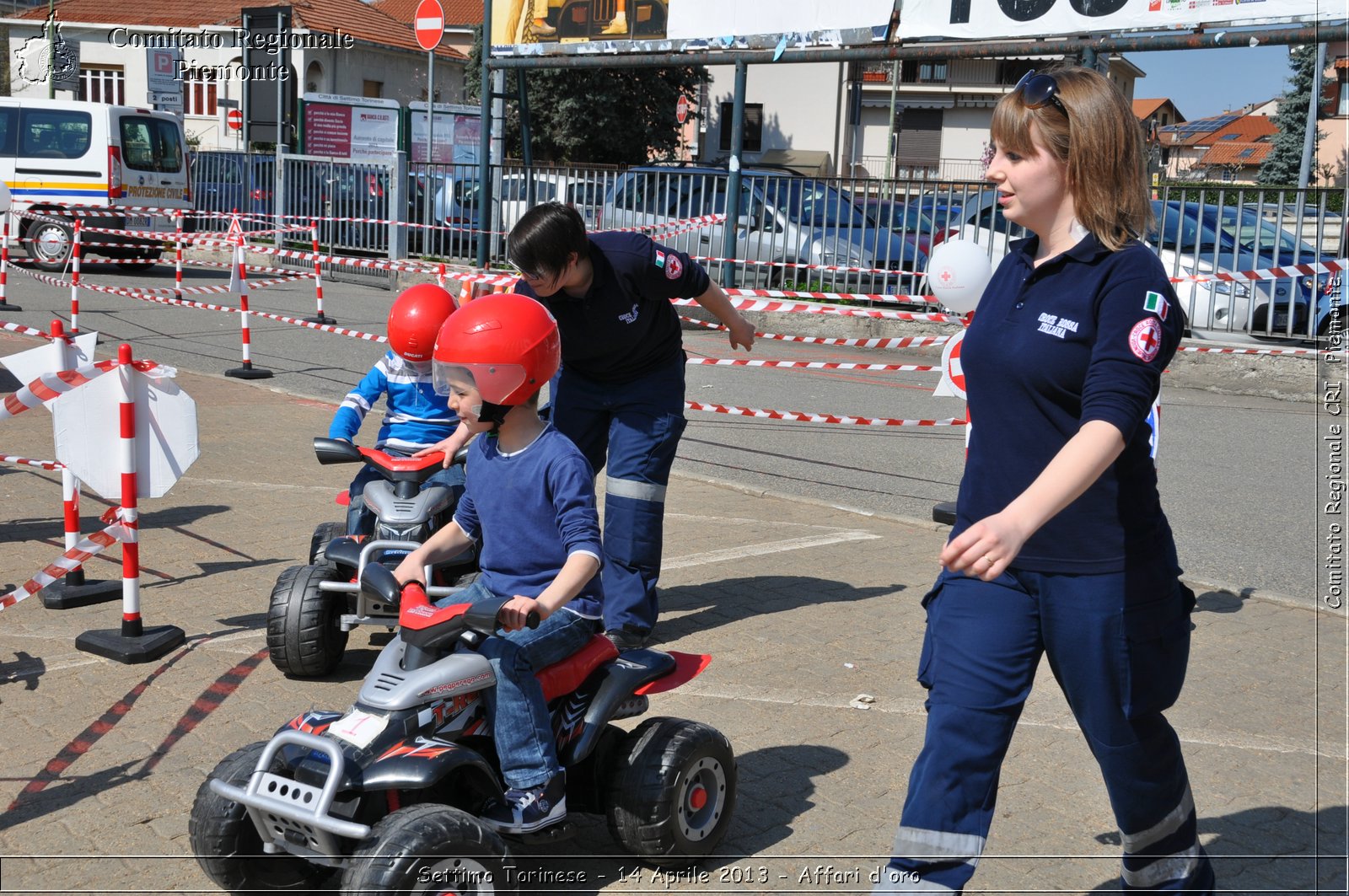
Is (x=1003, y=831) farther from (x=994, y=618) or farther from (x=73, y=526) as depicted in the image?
(x=73, y=526)

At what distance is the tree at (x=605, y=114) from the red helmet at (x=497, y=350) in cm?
4154

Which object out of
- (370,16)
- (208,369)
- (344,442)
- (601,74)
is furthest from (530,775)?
(370,16)

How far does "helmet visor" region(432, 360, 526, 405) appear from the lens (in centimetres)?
329

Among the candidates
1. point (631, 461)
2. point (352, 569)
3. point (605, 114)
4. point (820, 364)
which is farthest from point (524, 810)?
point (605, 114)

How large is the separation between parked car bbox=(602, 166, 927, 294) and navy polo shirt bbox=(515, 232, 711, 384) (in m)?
11.4

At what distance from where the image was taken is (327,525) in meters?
5.46

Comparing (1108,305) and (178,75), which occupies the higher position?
(178,75)

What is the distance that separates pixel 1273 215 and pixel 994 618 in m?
12.8

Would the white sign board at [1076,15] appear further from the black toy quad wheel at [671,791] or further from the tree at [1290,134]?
the tree at [1290,134]

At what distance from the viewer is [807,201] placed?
1791 centimetres

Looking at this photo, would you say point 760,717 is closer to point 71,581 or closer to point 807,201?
point 71,581

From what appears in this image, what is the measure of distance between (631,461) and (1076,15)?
37.1ft

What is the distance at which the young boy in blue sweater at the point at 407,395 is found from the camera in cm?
530

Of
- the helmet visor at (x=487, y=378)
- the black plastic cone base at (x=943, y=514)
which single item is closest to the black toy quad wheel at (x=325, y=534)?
the helmet visor at (x=487, y=378)
